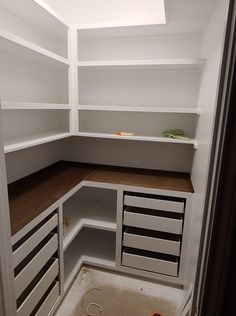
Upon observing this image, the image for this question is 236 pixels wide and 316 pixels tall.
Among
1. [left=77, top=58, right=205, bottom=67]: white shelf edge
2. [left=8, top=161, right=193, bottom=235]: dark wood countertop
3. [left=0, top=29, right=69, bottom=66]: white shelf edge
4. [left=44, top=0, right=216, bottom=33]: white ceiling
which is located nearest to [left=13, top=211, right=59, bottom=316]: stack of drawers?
[left=8, top=161, right=193, bottom=235]: dark wood countertop

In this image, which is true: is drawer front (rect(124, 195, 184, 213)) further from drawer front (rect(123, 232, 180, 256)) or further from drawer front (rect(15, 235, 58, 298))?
drawer front (rect(15, 235, 58, 298))

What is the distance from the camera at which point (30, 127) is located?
1.99 metres

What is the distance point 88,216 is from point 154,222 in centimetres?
67

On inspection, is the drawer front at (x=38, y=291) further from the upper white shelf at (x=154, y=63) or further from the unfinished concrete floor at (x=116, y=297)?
the upper white shelf at (x=154, y=63)

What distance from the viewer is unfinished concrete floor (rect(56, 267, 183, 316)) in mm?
1721

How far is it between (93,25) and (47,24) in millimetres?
380

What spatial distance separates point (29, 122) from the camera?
6.46 ft

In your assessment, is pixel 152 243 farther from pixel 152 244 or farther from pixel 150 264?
pixel 150 264

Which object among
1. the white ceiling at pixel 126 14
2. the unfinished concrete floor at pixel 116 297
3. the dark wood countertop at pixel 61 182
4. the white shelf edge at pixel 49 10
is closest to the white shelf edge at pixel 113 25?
the white ceiling at pixel 126 14

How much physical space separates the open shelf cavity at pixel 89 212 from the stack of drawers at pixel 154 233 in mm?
209

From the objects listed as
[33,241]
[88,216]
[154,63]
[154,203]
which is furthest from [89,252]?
[154,63]

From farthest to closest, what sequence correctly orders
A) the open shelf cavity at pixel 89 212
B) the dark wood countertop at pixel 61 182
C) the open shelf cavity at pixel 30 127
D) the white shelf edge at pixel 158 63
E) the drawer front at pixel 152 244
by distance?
the open shelf cavity at pixel 89 212 < the drawer front at pixel 152 244 < the white shelf edge at pixel 158 63 < the open shelf cavity at pixel 30 127 < the dark wood countertop at pixel 61 182

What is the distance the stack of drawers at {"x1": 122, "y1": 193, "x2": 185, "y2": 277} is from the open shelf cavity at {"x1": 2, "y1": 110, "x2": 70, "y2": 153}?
88 centimetres

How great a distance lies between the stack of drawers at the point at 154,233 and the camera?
1870 millimetres
